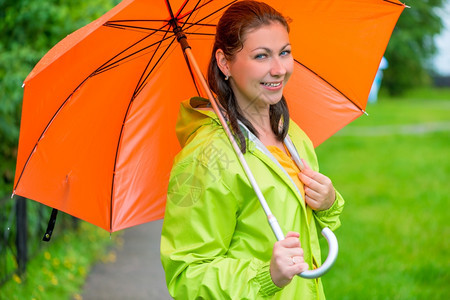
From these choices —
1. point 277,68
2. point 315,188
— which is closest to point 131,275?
Result: point 315,188

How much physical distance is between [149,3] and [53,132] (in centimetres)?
69

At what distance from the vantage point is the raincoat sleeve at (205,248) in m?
2.27

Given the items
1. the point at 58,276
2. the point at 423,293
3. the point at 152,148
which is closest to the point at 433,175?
the point at 423,293

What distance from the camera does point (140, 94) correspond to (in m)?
2.99

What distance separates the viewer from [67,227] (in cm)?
725

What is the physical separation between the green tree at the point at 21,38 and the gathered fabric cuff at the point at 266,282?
3.48 metres

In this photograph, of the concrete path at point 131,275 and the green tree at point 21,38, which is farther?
the concrete path at point 131,275

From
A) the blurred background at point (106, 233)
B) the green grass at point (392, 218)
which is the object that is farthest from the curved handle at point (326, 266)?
the green grass at point (392, 218)

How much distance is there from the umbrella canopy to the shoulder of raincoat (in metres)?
0.47

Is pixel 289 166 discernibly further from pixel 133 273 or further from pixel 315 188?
pixel 133 273

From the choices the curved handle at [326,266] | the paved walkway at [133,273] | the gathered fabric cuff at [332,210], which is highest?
the curved handle at [326,266]

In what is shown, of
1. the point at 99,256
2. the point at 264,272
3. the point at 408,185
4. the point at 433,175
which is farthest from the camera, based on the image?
the point at 433,175

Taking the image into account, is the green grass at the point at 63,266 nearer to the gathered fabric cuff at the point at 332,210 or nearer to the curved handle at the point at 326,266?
the gathered fabric cuff at the point at 332,210

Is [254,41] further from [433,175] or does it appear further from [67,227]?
[433,175]
